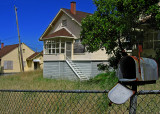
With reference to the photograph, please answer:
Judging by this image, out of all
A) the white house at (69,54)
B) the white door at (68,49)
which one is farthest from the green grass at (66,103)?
the white door at (68,49)

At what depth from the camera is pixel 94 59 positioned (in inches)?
816

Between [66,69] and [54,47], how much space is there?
3.71 m

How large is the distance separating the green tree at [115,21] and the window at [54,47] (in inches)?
341

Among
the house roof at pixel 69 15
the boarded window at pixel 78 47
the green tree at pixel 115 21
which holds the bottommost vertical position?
the boarded window at pixel 78 47

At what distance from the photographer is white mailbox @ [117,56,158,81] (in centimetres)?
173

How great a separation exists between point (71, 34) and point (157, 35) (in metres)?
9.57

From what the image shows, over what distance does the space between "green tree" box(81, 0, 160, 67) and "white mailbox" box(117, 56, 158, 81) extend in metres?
10.1

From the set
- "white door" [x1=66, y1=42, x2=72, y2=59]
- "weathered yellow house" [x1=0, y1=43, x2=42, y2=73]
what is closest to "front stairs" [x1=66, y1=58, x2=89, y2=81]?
"white door" [x1=66, y1=42, x2=72, y2=59]

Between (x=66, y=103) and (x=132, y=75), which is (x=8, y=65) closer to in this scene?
(x=66, y=103)

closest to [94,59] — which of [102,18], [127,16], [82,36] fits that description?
[82,36]

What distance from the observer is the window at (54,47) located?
22344mm

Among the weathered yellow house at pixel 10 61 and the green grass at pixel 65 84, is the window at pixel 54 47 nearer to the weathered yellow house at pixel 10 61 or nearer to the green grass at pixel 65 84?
the green grass at pixel 65 84

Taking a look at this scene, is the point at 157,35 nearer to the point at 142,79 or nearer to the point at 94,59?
the point at 94,59

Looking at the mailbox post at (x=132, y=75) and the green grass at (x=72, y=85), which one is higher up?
the mailbox post at (x=132, y=75)
